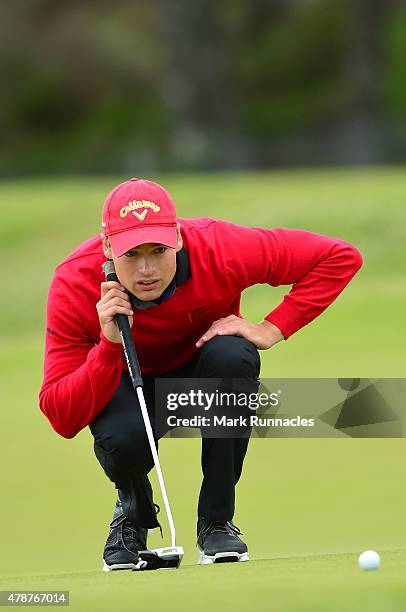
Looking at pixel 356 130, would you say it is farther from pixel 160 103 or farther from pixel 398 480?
pixel 398 480

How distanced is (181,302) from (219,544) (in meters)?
0.69

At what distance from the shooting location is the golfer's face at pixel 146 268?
3.76 m

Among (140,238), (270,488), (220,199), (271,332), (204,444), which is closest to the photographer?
(140,238)

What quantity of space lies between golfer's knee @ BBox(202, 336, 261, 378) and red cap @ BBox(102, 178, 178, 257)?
39cm

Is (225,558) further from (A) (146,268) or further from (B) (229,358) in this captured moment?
(A) (146,268)

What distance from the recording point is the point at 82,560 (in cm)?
440

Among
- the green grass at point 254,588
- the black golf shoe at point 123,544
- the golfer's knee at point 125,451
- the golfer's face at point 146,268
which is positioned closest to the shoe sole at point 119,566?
the black golf shoe at point 123,544

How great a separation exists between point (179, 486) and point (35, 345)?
4.57 meters

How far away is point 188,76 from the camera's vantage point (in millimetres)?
26906

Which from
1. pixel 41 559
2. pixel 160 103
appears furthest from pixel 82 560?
pixel 160 103

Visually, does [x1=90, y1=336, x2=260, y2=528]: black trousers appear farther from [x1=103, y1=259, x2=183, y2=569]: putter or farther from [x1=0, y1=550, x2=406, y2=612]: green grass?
[x1=0, y1=550, x2=406, y2=612]: green grass

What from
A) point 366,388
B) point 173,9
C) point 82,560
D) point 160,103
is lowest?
point 82,560

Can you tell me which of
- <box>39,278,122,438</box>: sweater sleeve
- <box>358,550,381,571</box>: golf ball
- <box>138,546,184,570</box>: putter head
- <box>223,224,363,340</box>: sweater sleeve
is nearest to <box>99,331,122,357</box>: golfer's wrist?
<box>39,278,122,438</box>: sweater sleeve

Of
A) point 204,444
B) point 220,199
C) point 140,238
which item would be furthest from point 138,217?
point 220,199
